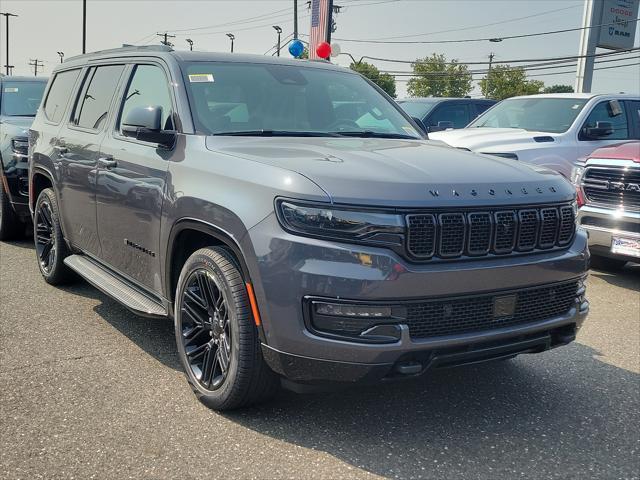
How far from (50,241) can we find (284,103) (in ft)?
9.30

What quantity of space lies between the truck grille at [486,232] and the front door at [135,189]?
162cm

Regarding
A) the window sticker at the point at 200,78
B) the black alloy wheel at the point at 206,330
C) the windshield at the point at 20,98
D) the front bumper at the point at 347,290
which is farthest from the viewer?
the windshield at the point at 20,98

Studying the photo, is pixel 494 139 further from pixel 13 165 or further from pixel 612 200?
pixel 13 165

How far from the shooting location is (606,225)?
22.7 feet

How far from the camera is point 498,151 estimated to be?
340 inches

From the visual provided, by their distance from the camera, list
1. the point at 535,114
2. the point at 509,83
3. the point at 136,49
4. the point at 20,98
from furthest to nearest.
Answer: the point at 509,83 → the point at 535,114 → the point at 20,98 → the point at 136,49

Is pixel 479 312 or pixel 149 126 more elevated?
pixel 149 126

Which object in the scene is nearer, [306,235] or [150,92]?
[306,235]

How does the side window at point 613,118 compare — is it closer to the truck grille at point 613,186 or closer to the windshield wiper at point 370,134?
the truck grille at point 613,186

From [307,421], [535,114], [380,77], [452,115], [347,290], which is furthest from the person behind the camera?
[380,77]

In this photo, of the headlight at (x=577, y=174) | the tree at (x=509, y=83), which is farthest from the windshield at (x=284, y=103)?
the tree at (x=509, y=83)

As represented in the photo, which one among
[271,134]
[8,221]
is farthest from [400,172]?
[8,221]

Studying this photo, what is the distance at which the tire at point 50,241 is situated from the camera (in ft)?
18.5

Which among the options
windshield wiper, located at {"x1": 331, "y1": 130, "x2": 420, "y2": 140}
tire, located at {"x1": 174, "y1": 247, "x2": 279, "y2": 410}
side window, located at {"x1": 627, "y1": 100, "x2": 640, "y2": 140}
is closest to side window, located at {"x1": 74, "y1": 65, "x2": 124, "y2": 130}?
windshield wiper, located at {"x1": 331, "y1": 130, "x2": 420, "y2": 140}
